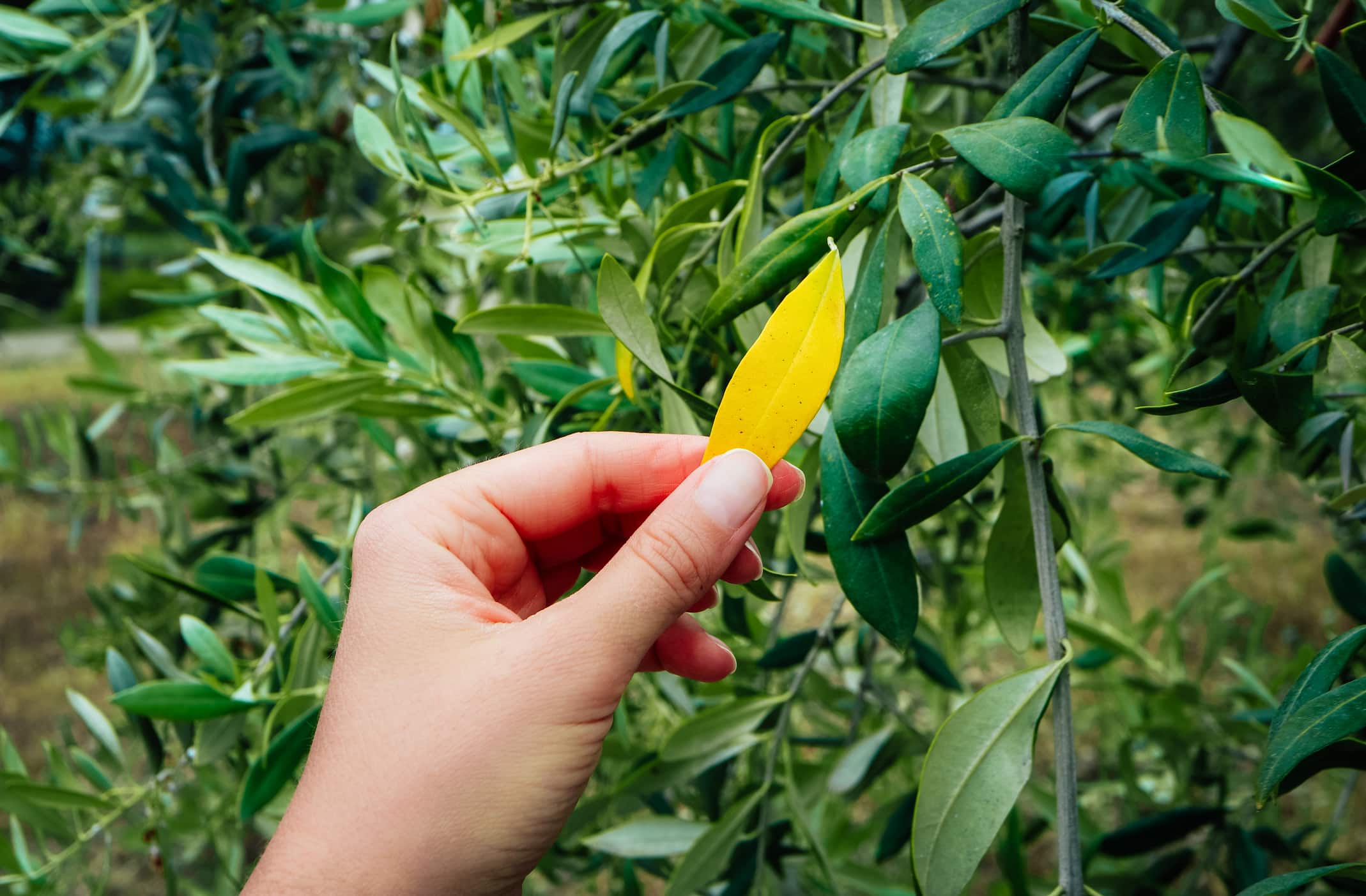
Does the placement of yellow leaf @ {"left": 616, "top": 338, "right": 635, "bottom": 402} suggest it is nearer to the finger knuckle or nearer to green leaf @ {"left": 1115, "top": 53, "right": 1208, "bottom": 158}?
the finger knuckle

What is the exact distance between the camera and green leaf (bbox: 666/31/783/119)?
22.0 inches

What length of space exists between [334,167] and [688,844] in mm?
1255

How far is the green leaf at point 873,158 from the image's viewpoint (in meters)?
0.42

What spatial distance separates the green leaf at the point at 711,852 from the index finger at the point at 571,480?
242 mm

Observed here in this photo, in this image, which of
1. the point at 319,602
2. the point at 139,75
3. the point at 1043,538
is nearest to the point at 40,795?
the point at 319,602

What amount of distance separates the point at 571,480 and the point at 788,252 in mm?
235

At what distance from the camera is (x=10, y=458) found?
3.61 ft

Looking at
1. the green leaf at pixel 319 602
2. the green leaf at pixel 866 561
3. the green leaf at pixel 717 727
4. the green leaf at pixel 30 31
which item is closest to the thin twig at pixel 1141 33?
the green leaf at pixel 866 561

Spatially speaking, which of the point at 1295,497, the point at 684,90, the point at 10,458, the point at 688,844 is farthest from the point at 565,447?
the point at 1295,497

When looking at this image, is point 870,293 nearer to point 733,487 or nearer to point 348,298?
point 733,487

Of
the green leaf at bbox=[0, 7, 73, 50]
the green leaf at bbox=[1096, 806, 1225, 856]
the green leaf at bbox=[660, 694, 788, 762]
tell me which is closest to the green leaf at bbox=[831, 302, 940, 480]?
the green leaf at bbox=[660, 694, 788, 762]

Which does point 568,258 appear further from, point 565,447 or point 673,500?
point 673,500

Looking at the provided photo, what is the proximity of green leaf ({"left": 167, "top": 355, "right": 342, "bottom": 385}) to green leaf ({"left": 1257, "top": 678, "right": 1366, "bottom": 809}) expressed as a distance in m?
0.63

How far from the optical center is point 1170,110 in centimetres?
38
